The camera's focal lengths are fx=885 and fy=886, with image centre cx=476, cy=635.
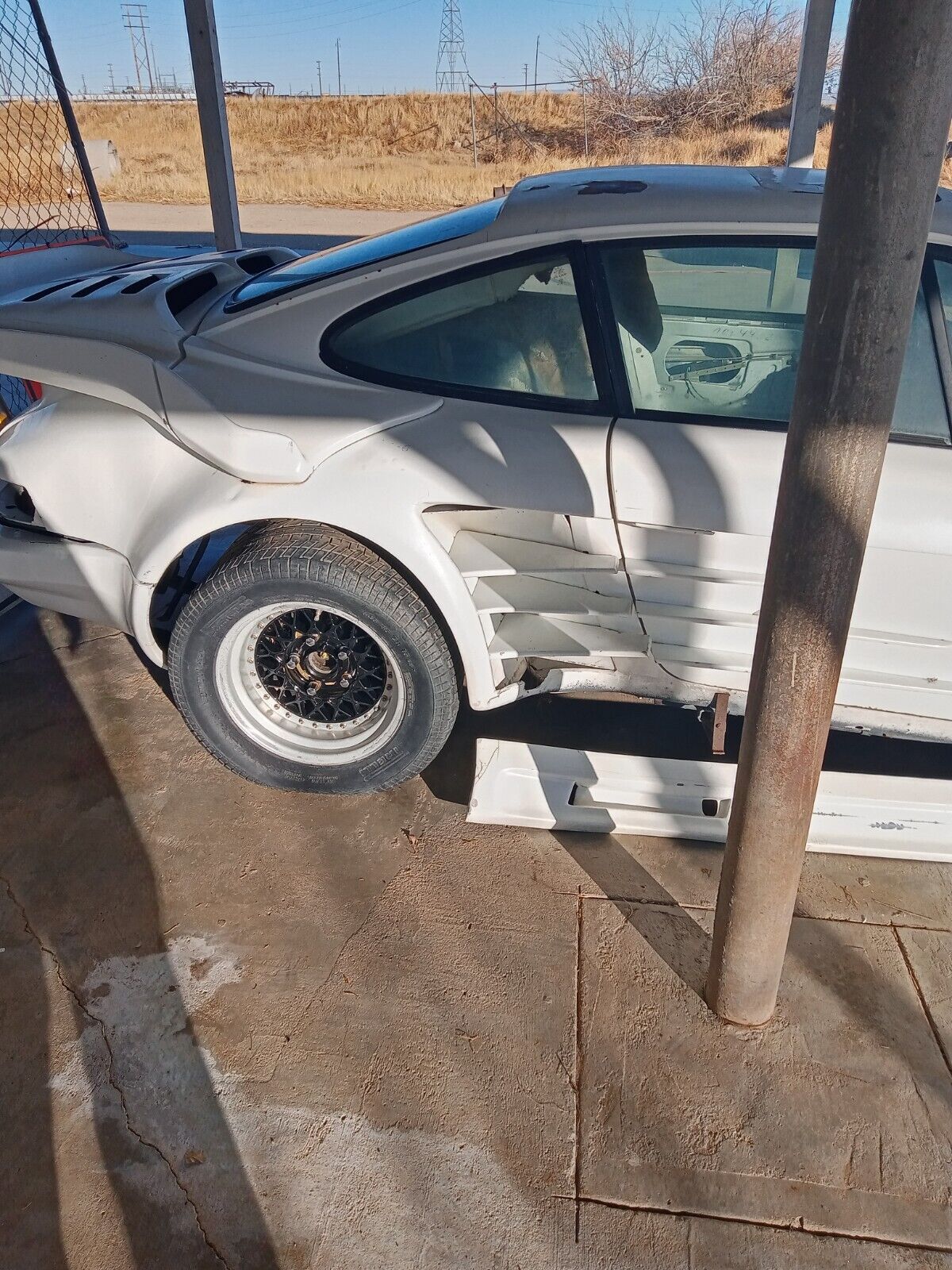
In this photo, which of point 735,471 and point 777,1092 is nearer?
point 777,1092

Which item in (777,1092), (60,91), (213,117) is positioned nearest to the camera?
(777,1092)

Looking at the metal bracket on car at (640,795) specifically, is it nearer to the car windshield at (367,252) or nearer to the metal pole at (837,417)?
the metal pole at (837,417)

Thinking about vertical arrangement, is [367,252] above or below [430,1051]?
above

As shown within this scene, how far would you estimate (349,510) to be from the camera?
98.6 inches

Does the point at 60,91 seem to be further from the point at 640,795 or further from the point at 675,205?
the point at 640,795

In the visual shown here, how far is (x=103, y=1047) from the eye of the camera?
2.06m

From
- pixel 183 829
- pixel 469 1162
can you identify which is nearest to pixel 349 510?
pixel 183 829

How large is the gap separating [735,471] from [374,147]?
124ft

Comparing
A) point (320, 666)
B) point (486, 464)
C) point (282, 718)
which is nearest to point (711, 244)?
point (486, 464)

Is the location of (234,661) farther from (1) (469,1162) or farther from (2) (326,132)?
(2) (326,132)

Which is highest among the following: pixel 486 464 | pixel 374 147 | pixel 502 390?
pixel 502 390

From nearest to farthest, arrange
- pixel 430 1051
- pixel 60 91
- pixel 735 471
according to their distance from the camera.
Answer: pixel 430 1051, pixel 735 471, pixel 60 91

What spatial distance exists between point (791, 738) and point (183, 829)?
1867 millimetres

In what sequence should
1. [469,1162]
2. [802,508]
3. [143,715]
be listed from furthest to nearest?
[143,715] → [469,1162] → [802,508]
